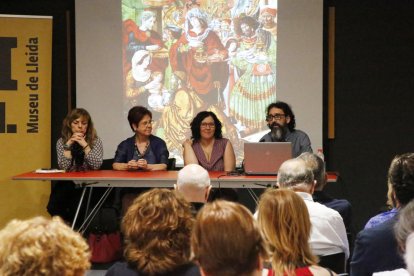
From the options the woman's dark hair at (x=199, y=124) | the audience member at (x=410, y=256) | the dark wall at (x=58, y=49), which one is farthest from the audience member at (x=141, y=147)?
the audience member at (x=410, y=256)

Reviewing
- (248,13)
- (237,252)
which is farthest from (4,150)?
(237,252)

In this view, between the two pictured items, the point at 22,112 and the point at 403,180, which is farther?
the point at 22,112

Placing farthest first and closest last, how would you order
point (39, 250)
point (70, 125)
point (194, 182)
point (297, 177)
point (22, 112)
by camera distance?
point (22, 112) → point (70, 125) → point (194, 182) → point (297, 177) → point (39, 250)

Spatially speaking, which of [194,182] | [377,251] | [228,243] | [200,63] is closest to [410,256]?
[228,243]

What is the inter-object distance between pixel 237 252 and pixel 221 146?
155 inches

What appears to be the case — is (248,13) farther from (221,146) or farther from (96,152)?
(96,152)

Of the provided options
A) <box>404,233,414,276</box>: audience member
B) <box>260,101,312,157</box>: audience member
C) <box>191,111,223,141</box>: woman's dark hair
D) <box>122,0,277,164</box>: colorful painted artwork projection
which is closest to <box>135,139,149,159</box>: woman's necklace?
<box>191,111,223,141</box>: woman's dark hair

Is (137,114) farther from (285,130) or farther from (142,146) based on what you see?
(285,130)

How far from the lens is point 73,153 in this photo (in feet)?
17.5

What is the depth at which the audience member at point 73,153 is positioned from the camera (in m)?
5.35

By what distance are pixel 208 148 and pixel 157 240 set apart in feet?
12.0

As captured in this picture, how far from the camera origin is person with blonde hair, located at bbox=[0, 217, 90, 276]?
1.47 meters

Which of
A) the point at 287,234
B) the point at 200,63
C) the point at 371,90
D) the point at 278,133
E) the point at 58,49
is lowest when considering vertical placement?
the point at 287,234

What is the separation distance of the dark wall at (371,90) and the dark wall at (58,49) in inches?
108
